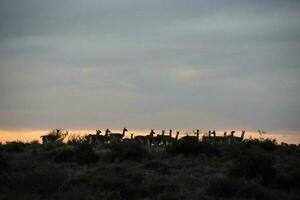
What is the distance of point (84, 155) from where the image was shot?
3316 cm

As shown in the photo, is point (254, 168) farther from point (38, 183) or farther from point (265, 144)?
point (265, 144)

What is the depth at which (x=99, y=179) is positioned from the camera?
2444cm

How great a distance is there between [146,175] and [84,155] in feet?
23.6

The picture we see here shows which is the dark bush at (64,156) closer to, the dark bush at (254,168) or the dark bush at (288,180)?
the dark bush at (254,168)

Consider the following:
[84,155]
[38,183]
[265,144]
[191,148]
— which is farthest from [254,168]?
[265,144]

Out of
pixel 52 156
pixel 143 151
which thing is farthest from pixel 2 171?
pixel 143 151

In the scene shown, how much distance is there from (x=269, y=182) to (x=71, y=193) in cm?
998

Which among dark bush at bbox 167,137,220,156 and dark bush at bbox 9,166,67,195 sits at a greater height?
dark bush at bbox 167,137,220,156

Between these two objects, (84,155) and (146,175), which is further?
(84,155)

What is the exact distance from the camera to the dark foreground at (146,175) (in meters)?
22.2

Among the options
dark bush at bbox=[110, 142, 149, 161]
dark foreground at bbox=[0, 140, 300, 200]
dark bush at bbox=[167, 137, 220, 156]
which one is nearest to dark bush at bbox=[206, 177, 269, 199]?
dark foreground at bbox=[0, 140, 300, 200]

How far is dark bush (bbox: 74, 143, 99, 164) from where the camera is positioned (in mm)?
32659

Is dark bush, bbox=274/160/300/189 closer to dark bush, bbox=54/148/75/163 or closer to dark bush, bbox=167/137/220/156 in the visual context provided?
dark bush, bbox=167/137/220/156

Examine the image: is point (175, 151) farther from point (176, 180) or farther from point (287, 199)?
point (287, 199)
